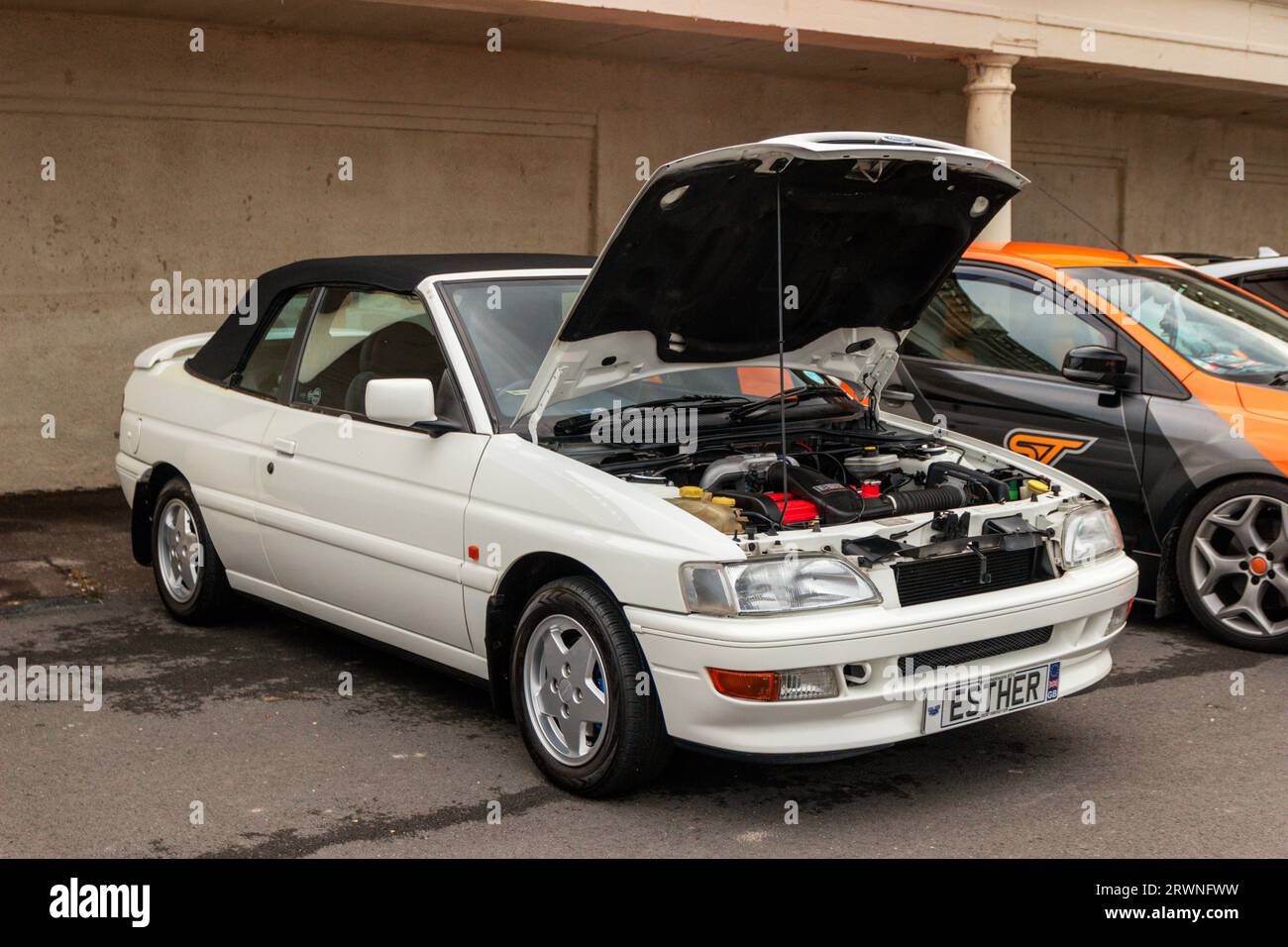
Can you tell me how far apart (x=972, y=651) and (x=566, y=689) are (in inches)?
49.5

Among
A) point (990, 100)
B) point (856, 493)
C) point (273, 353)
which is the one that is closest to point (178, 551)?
point (273, 353)

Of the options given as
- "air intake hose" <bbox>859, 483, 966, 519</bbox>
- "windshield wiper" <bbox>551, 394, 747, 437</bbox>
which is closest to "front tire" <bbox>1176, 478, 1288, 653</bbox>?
"air intake hose" <bbox>859, 483, 966, 519</bbox>

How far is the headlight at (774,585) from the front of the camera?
416cm

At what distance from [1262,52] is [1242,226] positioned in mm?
4776

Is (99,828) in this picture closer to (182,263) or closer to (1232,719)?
(1232,719)

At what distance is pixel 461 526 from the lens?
16.1 feet

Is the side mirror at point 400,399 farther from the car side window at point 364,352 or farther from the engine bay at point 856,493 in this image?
the engine bay at point 856,493

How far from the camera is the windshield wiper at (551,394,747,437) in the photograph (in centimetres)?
497

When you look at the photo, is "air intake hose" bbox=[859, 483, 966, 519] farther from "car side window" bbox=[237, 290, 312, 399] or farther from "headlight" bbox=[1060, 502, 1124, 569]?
"car side window" bbox=[237, 290, 312, 399]

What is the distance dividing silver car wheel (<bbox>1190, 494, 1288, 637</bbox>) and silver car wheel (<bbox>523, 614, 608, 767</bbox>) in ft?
10.4

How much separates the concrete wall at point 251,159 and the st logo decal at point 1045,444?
5.61m

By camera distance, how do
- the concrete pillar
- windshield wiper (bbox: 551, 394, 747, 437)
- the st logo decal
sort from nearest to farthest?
windshield wiper (bbox: 551, 394, 747, 437) < the st logo decal < the concrete pillar

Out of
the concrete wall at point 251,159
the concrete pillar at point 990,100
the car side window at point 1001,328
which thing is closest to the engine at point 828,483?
the car side window at point 1001,328

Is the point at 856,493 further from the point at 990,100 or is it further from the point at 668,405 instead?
the point at 990,100
